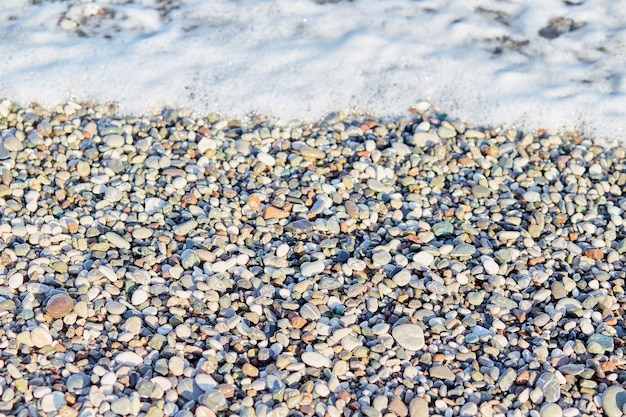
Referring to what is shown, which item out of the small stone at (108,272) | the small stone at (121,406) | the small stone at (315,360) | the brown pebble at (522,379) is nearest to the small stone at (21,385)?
the small stone at (121,406)

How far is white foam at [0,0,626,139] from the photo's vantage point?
440 centimetres

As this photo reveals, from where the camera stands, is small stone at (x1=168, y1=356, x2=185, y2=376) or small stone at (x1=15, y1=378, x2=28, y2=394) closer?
small stone at (x1=15, y1=378, x2=28, y2=394)

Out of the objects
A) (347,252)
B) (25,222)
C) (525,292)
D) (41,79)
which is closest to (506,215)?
(525,292)

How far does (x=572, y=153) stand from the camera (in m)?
4.15

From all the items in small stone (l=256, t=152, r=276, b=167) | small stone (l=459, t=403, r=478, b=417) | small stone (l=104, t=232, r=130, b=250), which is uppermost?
small stone (l=104, t=232, r=130, b=250)

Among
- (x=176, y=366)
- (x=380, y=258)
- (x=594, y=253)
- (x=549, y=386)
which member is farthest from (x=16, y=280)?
(x=594, y=253)

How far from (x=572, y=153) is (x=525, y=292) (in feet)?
3.92

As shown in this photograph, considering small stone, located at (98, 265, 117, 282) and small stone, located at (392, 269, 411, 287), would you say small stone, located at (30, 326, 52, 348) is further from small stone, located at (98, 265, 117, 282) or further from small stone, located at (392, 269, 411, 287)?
small stone, located at (392, 269, 411, 287)

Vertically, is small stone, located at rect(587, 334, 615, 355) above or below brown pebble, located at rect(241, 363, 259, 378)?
below

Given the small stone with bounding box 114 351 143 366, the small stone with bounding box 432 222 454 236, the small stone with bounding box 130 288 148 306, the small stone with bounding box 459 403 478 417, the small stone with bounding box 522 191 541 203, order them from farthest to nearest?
1. the small stone with bounding box 522 191 541 203
2. the small stone with bounding box 432 222 454 236
3. the small stone with bounding box 130 288 148 306
4. the small stone with bounding box 114 351 143 366
5. the small stone with bounding box 459 403 478 417

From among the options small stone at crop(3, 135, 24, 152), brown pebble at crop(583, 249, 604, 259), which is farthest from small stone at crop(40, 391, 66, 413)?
brown pebble at crop(583, 249, 604, 259)

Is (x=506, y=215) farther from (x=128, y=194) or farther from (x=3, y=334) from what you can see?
(x=3, y=334)

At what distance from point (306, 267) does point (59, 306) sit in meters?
1.05

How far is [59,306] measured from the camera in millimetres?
2980
